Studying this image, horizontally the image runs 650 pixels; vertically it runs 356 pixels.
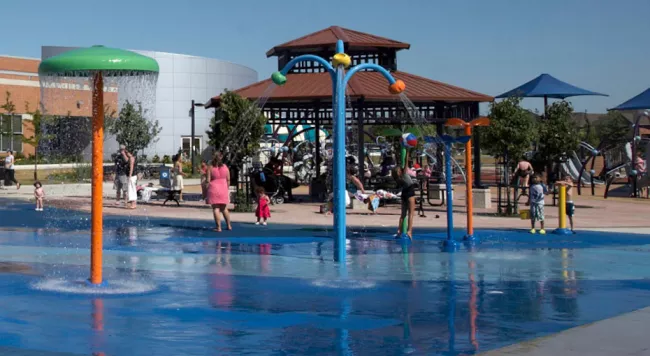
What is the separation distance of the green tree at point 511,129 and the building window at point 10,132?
89.0 ft

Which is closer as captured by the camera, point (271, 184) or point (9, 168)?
point (271, 184)

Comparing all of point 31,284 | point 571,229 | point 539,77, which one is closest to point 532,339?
point 31,284

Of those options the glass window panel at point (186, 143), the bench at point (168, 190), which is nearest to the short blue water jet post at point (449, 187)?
the bench at point (168, 190)

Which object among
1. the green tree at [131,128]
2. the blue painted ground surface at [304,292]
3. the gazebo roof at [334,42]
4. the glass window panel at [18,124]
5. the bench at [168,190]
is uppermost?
the gazebo roof at [334,42]

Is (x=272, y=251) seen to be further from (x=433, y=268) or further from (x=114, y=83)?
(x=114, y=83)

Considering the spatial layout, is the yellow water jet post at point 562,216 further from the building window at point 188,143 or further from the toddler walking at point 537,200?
the building window at point 188,143

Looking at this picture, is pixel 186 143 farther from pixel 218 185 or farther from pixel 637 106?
pixel 218 185

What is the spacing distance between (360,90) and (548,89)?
9059mm

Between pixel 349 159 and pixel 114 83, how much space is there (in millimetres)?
18003

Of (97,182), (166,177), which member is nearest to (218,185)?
(97,182)

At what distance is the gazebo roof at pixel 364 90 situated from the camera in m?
24.4

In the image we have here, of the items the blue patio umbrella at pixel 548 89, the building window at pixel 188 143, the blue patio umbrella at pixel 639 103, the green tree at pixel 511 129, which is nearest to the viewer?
the green tree at pixel 511 129

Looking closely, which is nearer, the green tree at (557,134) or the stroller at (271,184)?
the green tree at (557,134)

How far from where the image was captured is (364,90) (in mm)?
24516
